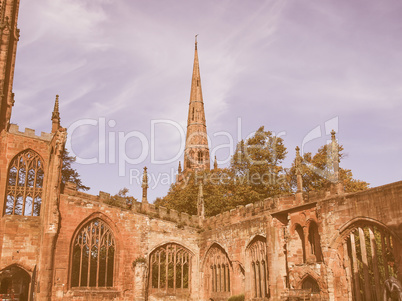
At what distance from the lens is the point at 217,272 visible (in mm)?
25953

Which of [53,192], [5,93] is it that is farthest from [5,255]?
[5,93]

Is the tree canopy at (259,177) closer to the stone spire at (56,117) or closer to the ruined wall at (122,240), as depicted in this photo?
the ruined wall at (122,240)

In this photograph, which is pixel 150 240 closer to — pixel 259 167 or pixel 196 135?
pixel 259 167

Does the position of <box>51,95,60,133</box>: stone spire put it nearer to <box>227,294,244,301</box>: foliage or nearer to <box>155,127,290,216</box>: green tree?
<box>155,127,290,216</box>: green tree

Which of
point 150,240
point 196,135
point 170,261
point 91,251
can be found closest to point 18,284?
point 91,251

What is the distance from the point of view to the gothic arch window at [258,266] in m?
21.9

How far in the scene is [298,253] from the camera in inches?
786

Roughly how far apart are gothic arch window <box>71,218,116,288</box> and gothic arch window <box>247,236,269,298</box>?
8279 mm

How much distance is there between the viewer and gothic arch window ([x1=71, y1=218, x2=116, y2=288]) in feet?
79.2

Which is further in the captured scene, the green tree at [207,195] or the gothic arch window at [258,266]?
the green tree at [207,195]

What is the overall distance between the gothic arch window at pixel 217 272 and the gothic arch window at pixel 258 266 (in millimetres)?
2108

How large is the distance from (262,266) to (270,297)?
6.00 ft

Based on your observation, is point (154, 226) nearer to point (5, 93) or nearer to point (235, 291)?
point (235, 291)

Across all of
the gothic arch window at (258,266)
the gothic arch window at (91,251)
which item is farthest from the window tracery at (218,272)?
the gothic arch window at (91,251)
